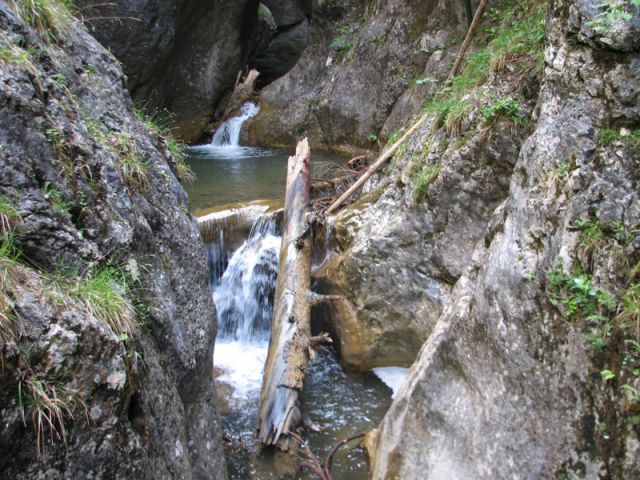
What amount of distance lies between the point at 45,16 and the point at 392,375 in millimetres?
4676

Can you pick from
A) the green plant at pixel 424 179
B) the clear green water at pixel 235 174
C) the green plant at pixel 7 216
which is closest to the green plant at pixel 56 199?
the green plant at pixel 7 216

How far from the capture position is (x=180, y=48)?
1394 cm

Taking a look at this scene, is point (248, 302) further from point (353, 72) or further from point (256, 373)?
point (353, 72)

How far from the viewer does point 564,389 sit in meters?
2.93

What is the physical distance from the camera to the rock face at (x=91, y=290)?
2090 mm

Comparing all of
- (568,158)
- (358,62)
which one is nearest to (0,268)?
(568,158)

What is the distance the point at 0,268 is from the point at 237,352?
14.2 ft

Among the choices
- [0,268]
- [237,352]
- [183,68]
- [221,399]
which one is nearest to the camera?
[0,268]

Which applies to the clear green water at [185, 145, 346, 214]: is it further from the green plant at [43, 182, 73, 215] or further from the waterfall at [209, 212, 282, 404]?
the green plant at [43, 182, 73, 215]

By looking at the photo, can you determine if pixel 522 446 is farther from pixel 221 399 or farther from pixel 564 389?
pixel 221 399

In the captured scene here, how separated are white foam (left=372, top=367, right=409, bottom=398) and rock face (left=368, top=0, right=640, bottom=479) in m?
1.63

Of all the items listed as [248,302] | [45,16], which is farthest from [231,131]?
[45,16]

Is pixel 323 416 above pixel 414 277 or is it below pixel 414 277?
below

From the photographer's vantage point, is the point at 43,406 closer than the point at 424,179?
Yes
